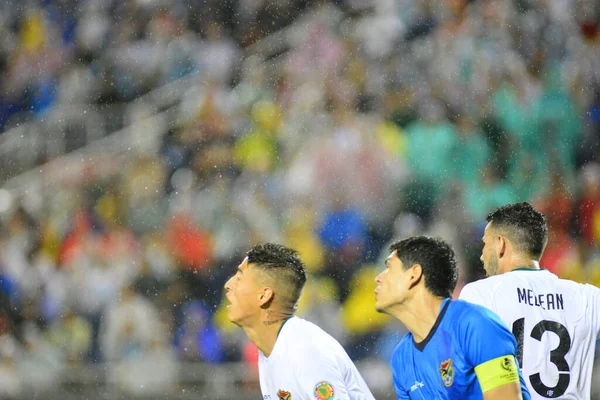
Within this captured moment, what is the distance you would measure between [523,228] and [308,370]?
1.04 meters

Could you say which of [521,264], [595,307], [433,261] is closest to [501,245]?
[521,264]

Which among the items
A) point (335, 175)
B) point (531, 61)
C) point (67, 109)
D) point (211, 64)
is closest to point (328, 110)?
point (335, 175)

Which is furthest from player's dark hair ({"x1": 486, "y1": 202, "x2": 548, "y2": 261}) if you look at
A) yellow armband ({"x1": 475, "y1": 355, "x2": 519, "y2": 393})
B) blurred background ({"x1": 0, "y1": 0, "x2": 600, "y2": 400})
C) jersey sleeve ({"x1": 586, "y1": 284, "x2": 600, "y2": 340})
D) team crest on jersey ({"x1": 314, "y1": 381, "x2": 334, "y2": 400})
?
blurred background ({"x1": 0, "y1": 0, "x2": 600, "y2": 400})

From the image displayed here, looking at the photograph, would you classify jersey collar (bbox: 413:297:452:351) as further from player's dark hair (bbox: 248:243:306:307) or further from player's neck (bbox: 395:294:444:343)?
player's dark hair (bbox: 248:243:306:307)

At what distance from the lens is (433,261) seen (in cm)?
318

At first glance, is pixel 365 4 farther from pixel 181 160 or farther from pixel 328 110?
pixel 181 160

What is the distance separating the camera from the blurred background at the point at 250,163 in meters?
8.13

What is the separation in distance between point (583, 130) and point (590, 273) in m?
1.45

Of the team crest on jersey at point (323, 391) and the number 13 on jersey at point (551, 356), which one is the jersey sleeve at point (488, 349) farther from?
the number 13 on jersey at point (551, 356)

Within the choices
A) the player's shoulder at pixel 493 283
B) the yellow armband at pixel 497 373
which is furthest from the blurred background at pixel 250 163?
the yellow armband at pixel 497 373

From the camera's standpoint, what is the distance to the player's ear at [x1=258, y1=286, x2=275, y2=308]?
3611 mm

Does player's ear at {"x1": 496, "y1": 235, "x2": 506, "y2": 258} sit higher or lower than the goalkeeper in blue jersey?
higher

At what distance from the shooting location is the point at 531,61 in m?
9.10

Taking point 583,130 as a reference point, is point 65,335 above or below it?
below
